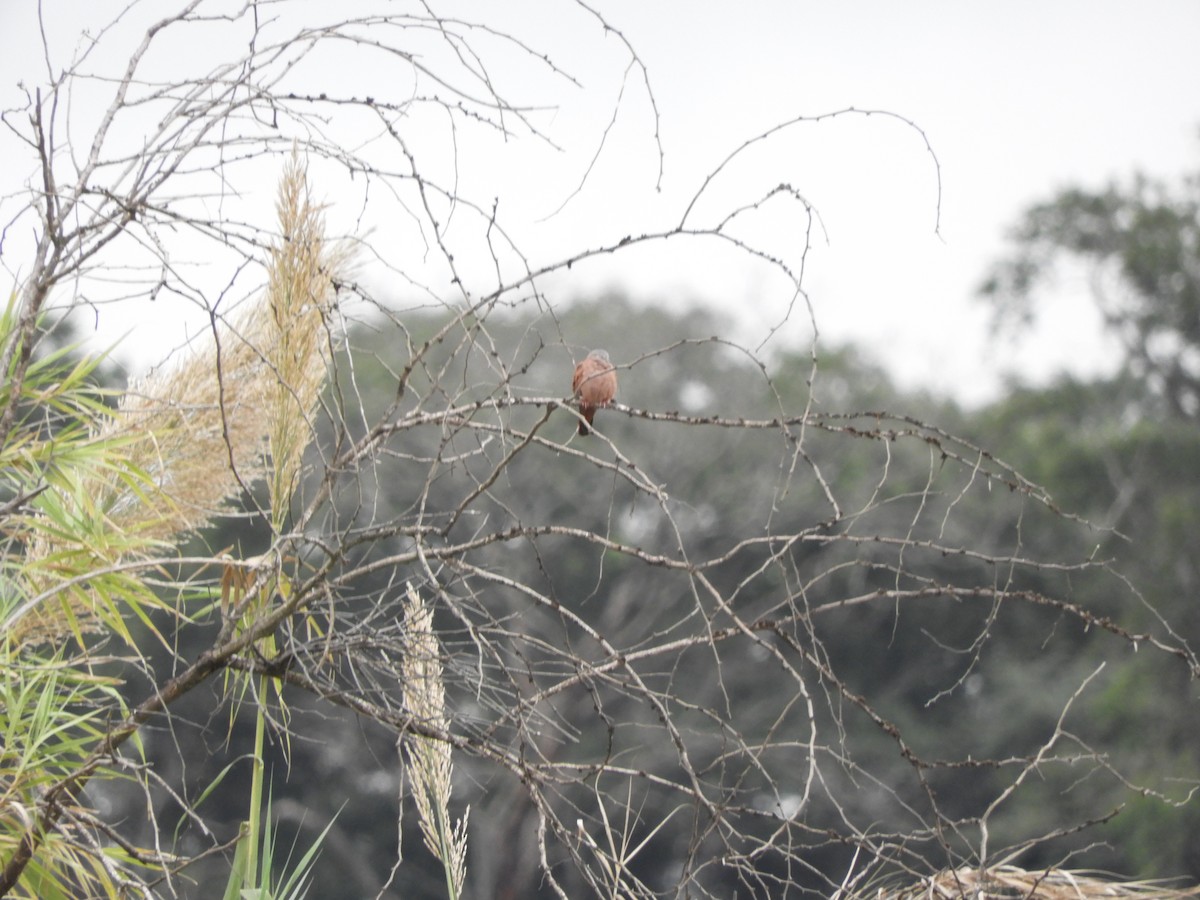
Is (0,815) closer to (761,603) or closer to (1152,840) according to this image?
(1152,840)

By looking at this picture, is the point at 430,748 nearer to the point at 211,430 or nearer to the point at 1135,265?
the point at 211,430

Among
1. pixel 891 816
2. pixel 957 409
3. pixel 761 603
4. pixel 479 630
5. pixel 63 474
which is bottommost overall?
pixel 891 816

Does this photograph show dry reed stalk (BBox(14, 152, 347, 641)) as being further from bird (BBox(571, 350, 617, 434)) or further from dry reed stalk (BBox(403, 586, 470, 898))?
bird (BBox(571, 350, 617, 434))

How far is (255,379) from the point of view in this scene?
201 cm

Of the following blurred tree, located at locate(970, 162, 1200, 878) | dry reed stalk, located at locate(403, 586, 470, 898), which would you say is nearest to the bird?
dry reed stalk, located at locate(403, 586, 470, 898)

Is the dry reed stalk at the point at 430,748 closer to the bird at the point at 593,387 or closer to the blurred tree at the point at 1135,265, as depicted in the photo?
the bird at the point at 593,387

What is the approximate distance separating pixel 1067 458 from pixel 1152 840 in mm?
3564

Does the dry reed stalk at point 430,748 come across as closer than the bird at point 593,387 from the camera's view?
Yes

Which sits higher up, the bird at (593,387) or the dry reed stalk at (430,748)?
the bird at (593,387)

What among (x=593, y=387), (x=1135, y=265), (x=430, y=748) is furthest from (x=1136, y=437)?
(x=430, y=748)

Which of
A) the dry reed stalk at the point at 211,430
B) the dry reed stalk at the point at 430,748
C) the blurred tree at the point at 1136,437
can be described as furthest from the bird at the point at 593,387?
the blurred tree at the point at 1136,437

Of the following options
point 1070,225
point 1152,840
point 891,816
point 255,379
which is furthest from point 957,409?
point 255,379

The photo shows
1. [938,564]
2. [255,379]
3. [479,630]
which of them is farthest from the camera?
[938,564]

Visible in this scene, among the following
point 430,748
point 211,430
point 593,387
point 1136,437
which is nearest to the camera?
point 430,748
